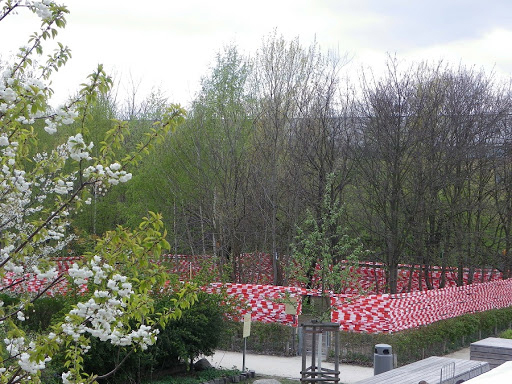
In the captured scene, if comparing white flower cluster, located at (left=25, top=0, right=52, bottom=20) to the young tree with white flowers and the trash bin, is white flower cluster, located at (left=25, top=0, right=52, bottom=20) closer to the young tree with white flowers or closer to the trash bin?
the young tree with white flowers

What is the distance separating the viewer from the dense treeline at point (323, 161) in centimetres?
2603

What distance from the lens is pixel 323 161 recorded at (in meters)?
26.2

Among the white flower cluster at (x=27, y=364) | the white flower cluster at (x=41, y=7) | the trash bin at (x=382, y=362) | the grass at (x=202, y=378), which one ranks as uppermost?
the white flower cluster at (x=41, y=7)

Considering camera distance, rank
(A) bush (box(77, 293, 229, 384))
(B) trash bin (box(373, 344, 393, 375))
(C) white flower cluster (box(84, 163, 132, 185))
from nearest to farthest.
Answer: (C) white flower cluster (box(84, 163, 132, 185)), (A) bush (box(77, 293, 229, 384)), (B) trash bin (box(373, 344, 393, 375))

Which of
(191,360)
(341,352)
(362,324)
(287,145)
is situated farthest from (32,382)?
(287,145)

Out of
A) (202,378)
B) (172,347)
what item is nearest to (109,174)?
(172,347)

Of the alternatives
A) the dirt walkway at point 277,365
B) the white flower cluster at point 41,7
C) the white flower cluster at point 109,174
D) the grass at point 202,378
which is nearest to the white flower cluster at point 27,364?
the white flower cluster at point 109,174

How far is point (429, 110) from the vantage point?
26469mm

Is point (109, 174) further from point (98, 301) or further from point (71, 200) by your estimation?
point (98, 301)

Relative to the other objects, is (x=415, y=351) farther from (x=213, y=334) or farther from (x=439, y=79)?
(x=439, y=79)

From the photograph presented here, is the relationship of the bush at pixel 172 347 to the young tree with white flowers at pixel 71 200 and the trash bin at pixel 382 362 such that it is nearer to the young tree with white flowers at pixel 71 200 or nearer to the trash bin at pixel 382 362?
the trash bin at pixel 382 362

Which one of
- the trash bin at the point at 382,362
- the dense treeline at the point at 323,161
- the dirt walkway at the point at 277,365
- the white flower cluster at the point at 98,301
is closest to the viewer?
the white flower cluster at the point at 98,301

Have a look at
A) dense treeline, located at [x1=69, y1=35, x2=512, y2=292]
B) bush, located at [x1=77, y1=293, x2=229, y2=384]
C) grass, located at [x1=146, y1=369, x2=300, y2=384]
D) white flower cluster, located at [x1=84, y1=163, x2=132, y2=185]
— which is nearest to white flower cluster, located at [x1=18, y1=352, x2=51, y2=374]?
white flower cluster, located at [x1=84, y1=163, x2=132, y2=185]

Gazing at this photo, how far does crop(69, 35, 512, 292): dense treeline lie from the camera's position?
85.4 feet
